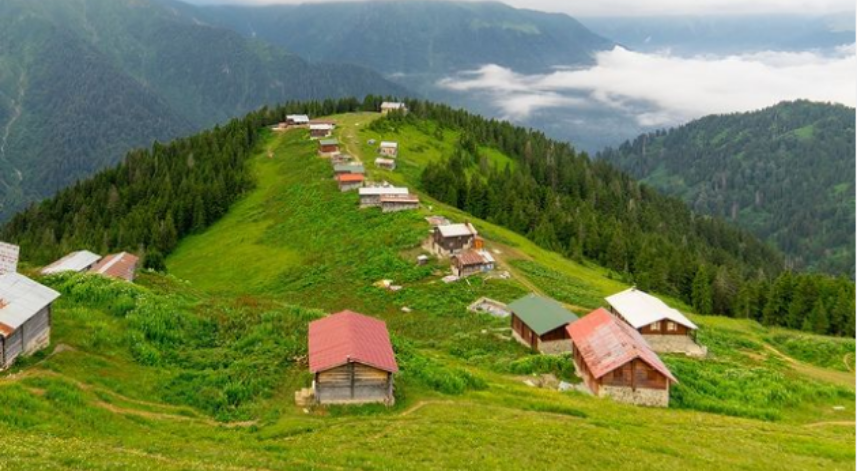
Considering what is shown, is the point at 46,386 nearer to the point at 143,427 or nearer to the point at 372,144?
the point at 143,427

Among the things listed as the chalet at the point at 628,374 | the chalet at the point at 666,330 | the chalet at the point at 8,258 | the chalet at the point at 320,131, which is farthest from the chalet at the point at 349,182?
the chalet at the point at 628,374

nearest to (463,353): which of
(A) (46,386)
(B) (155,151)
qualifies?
(A) (46,386)

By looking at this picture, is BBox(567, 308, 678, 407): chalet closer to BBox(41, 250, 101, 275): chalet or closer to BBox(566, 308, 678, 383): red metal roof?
BBox(566, 308, 678, 383): red metal roof

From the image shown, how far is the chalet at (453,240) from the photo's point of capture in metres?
96.9

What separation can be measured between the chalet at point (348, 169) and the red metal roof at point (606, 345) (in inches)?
3630

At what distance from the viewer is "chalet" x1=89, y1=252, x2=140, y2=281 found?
74938 mm

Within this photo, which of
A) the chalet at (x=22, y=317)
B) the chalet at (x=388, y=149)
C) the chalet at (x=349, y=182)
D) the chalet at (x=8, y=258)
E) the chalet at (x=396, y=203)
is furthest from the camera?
the chalet at (x=388, y=149)

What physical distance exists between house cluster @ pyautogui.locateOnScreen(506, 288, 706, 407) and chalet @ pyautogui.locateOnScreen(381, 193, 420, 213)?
53053 millimetres

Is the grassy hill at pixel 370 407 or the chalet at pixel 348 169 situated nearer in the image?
the grassy hill at pixel 370 407

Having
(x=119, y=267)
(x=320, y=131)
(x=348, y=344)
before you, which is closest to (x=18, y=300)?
(x=348, y=344)

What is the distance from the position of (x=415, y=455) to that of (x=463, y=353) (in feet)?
94.6

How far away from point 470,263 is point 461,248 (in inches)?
328

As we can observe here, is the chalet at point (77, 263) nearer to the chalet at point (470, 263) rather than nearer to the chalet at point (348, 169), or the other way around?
the chalet at point (470, 263)

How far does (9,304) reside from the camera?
124 feet
